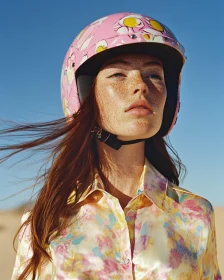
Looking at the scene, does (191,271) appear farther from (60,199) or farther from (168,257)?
(60,199)

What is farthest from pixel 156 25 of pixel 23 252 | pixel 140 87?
pixel 23 252

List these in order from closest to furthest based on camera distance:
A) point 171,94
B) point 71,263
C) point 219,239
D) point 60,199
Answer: point 71,263, point 60,199, point 171,94, point 219,239

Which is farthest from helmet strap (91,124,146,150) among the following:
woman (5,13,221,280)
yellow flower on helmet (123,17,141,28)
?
yellow flower on helmet (123,17,141,28)

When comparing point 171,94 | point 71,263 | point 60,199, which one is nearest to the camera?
point 71,263

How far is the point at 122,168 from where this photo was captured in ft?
9.81

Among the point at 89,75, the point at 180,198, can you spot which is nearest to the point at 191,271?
the point at 180,198

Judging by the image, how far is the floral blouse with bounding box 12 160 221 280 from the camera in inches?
105

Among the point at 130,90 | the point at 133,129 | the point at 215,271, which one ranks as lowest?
the point at 215,271

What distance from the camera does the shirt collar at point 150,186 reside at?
2883mm

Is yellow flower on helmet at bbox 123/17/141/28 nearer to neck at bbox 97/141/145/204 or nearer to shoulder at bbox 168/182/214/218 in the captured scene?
neck at bbox 97/141/145/204

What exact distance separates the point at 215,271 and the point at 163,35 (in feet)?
4.21

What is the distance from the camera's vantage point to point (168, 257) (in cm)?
271

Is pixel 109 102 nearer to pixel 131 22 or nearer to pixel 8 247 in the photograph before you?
pixel 131 22

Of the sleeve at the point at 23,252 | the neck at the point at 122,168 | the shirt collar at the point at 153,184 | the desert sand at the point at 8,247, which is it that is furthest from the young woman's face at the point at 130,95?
the desert sand at the point at 8,247
